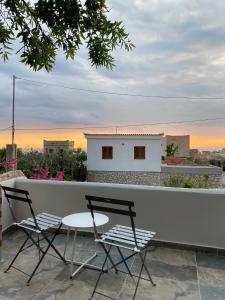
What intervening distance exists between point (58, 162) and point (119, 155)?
188 inches

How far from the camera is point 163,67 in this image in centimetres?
1378

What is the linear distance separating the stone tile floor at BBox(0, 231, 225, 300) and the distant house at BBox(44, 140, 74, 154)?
1538 cm

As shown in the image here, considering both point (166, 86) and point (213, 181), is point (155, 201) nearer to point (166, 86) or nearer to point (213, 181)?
point (213, 181)

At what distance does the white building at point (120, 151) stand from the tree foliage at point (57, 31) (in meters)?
17.0

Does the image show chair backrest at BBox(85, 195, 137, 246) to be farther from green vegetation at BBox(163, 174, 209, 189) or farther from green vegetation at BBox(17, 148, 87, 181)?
green vegetation at BBox(17, 148, 87, 181)

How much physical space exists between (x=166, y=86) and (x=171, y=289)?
18003 mm

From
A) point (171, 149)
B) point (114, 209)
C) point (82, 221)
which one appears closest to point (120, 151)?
point (171, 149)

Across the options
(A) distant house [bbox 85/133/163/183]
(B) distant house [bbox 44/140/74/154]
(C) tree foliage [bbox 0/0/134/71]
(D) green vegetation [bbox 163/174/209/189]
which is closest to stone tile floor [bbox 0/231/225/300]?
(C) tree foliage [bbox 0/0/134/71]

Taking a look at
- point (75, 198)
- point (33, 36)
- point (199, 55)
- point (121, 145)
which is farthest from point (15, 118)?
point (33, 36)

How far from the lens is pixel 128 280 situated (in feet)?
9.04

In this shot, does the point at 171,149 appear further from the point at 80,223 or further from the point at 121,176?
the point at 80,223

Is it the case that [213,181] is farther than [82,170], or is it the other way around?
[82,170]

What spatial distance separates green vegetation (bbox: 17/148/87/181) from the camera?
1565cm

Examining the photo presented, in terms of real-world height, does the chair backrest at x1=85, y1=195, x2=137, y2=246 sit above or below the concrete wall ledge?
above
